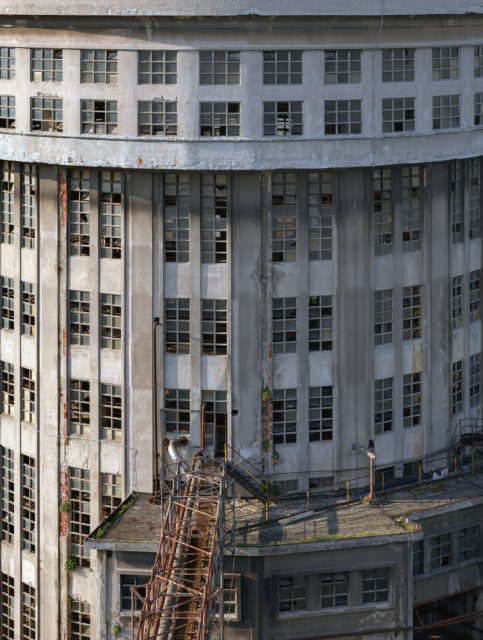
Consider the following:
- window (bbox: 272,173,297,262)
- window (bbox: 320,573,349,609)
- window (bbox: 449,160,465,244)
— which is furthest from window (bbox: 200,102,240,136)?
window (bbox: 320,573,349,609)

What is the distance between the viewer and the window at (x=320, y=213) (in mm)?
73938

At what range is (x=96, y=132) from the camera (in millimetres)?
73250

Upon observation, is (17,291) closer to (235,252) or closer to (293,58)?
(235,252)

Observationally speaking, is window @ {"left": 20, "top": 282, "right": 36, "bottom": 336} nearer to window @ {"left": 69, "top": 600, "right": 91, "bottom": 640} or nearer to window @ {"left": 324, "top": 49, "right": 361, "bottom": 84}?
window @ {"left": 69, "top": 600, "right": 91, "bottom": 640}

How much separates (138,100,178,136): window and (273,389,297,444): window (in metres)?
12.5

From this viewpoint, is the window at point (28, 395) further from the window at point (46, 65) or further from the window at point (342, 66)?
the window at point (342, 66)

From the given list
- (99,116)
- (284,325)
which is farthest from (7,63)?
(284,325)

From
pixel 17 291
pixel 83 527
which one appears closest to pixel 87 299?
pixel 17 291

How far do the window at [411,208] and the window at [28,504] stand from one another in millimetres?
19797

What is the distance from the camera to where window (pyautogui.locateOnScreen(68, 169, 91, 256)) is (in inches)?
2938

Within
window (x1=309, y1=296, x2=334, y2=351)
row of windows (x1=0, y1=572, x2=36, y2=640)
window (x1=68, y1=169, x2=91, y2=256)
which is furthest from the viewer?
row of windows (x1=0, y1=572, x2=36, y2=640)

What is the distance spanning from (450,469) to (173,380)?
14.1 m

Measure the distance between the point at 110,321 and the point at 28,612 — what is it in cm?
1500

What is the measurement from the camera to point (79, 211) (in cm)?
7488
